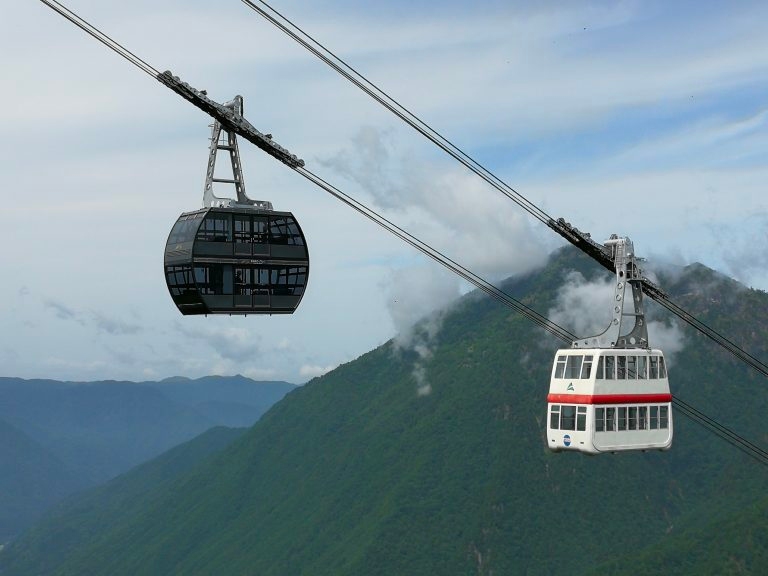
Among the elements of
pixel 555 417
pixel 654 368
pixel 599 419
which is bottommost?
pixel 599 419

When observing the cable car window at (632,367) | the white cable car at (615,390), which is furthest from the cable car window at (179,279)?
the cable car window at (632,367)

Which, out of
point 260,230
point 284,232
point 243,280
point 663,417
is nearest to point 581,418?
point 663,417

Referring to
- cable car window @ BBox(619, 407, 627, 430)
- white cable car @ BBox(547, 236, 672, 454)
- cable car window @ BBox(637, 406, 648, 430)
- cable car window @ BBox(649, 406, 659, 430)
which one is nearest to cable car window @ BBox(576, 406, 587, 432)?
white cable car @ BBox(547, 236, 672, 454)

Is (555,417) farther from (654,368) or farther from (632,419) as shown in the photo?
(654,368)

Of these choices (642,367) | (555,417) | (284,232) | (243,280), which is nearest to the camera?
(243,280)

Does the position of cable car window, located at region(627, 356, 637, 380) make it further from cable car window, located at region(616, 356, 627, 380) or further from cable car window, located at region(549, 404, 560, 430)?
cable car window, located at region(549, 404, 560, 430)

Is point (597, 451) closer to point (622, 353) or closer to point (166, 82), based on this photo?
point (622, 353)
